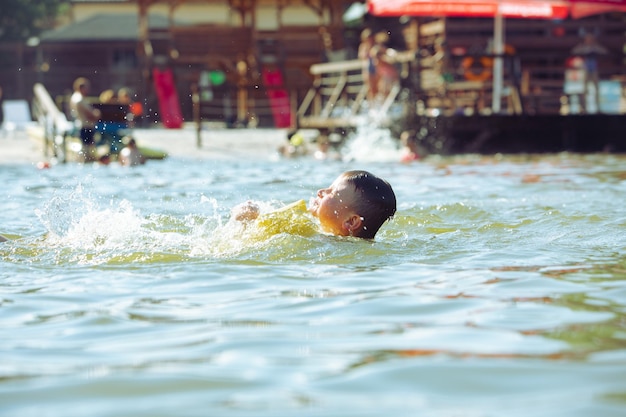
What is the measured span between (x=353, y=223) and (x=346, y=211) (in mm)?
77

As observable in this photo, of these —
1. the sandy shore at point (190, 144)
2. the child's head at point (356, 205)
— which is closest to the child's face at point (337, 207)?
the child's head at point (356, 205)

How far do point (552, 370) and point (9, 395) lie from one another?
4.98 feet

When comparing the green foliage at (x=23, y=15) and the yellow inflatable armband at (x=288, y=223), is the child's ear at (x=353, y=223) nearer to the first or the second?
the yellow inflatable armband at (x=288, y=223)

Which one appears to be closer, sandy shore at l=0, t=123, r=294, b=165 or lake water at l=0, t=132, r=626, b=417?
lake water at l=0, t=132, r=626, b=417

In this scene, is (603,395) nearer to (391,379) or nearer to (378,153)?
(391,379)

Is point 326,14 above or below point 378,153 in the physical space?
above

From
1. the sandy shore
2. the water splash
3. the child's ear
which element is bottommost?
the sandy shore

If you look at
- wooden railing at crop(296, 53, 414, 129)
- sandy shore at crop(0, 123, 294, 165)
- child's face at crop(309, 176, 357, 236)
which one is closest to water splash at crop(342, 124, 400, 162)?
wooden railing at crop(296, 53, 414, 129)

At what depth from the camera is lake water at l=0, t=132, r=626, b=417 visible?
9.61 feet

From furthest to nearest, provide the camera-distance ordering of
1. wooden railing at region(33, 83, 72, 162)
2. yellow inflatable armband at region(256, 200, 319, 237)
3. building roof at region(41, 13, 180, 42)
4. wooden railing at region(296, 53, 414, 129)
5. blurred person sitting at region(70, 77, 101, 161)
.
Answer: building roof at region(41, 13, 180, 42) < wooden railing at region(296, 53, 414, 129) < wooden railing at region(33, 83, 72, 162) < blurred person sitting at region(70, 77, 101, 161) < yellow inflatable armband at region(256, 200, 319, 237)

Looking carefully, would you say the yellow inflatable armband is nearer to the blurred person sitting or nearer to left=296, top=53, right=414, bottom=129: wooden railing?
the blurred person sitting

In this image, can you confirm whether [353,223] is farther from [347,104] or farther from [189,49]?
[189,49]

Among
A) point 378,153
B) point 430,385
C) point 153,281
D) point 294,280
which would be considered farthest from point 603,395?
point 378,153

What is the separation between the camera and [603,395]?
2.90 m
